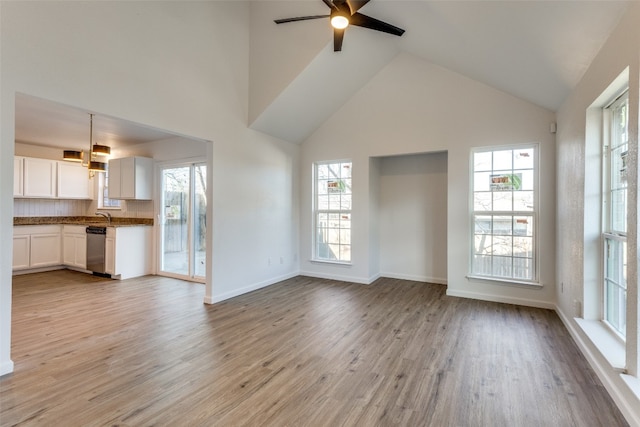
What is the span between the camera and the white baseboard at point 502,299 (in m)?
3.91

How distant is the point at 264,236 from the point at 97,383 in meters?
2.95

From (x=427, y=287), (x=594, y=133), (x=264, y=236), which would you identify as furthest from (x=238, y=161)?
(x=594, y=133)

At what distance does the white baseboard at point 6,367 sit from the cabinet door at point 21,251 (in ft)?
15.0

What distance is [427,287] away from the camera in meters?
4.88

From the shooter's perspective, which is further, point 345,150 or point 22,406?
point 345,150

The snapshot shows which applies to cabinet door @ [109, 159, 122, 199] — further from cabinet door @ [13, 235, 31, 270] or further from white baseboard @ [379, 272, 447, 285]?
white baseboard @ [379, 272, 447, 285]

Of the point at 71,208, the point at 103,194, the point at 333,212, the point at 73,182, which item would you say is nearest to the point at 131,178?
the point at 103,194

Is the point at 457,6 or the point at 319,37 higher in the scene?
the point at 319,37

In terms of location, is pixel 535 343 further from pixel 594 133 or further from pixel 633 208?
pixel 594 133

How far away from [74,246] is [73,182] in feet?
5.03

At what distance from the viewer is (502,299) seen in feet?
13.6

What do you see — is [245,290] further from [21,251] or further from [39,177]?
[39,177]

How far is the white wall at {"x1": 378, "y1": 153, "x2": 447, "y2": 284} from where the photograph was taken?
5.08 m

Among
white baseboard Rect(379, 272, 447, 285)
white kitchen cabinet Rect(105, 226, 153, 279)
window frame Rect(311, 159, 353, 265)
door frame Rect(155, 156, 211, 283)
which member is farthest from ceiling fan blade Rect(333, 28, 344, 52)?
white kitchen cabinet Rect(105, 226, 153, 279)
